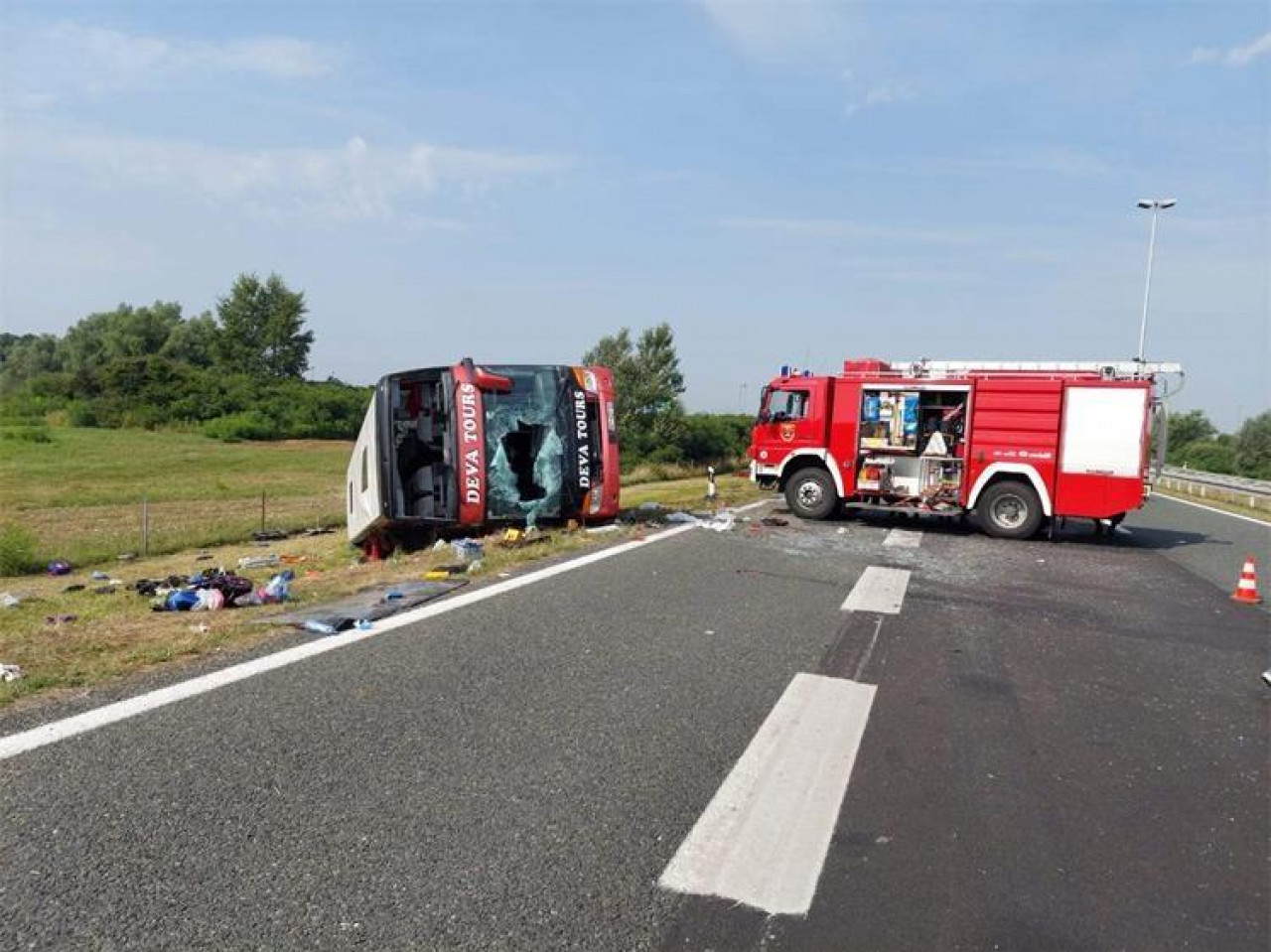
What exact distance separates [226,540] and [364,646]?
11.2 m

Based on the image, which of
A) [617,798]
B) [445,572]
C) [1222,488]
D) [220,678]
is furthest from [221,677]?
[1222,488]

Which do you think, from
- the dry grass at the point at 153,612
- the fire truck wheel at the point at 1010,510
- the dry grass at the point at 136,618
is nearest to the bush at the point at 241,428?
the dry grass at the point at 153,612

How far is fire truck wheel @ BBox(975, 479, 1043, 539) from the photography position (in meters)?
14.3

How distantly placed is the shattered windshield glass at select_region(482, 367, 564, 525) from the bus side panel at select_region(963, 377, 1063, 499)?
6.92 metres

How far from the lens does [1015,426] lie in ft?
47.0

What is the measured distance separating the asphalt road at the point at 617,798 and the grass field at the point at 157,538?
124cm

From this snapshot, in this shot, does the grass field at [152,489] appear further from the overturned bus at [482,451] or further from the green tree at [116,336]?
the green tree at [116,336]

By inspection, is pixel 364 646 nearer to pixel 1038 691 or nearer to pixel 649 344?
pixel 1038 691

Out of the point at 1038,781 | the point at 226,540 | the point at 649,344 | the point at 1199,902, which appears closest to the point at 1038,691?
the point at 1038,781

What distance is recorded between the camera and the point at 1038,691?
560cm

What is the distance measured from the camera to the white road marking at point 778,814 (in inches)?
124

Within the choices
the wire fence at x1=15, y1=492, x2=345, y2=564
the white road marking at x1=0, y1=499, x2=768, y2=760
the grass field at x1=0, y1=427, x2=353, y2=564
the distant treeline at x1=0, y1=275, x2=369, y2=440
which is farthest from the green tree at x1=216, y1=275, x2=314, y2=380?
the white road marking at x1=0, y1=499, x2=768, y2=760

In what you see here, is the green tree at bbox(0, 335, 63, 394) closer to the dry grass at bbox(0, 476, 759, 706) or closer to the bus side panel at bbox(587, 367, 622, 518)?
the dry grass at bbox(0, 476, 759, 706)

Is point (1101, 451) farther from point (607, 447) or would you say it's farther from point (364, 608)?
point (364, 608)
